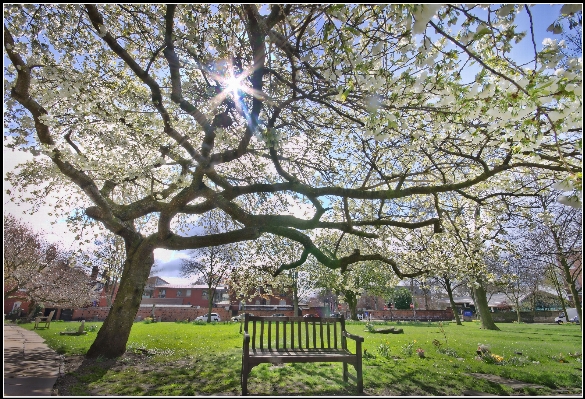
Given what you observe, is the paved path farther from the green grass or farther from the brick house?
the brick house

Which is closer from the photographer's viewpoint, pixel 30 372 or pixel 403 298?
pixel 30 372

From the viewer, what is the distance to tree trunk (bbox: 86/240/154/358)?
6.35 metres

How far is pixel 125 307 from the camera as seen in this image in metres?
6.65

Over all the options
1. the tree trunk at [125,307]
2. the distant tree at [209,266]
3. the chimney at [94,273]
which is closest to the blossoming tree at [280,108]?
the tree trunk at [125,307]

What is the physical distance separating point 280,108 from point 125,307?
209 inches

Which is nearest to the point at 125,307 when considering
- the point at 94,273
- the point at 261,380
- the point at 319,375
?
the point at 261,380

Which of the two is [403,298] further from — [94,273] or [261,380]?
[261,380]

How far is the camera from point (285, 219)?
664cm

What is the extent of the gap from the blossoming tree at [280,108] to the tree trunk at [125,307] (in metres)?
0.03

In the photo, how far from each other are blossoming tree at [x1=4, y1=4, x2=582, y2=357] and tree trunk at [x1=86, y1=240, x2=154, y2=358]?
0.03m

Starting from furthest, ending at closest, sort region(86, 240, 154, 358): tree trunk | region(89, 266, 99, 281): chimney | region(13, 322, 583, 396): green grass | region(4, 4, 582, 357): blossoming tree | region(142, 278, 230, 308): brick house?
1. region(142, 278, 230, 308): brick house
2. region(89, 266, 99, 281): chimney
3. region(86, 240, 154, 358): tree trunk
4. region(13, 322, 583, 396): green grass
5. region(4, 4, 582, 357): blossoming tree

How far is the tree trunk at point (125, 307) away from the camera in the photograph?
250 inches

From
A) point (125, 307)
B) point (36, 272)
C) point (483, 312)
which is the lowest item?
point (483, 312)

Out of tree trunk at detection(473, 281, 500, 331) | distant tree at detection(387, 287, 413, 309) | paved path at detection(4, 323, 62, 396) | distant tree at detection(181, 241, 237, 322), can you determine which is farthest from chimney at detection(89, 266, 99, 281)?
distant tree at detection(387, 287, 413, 309)
